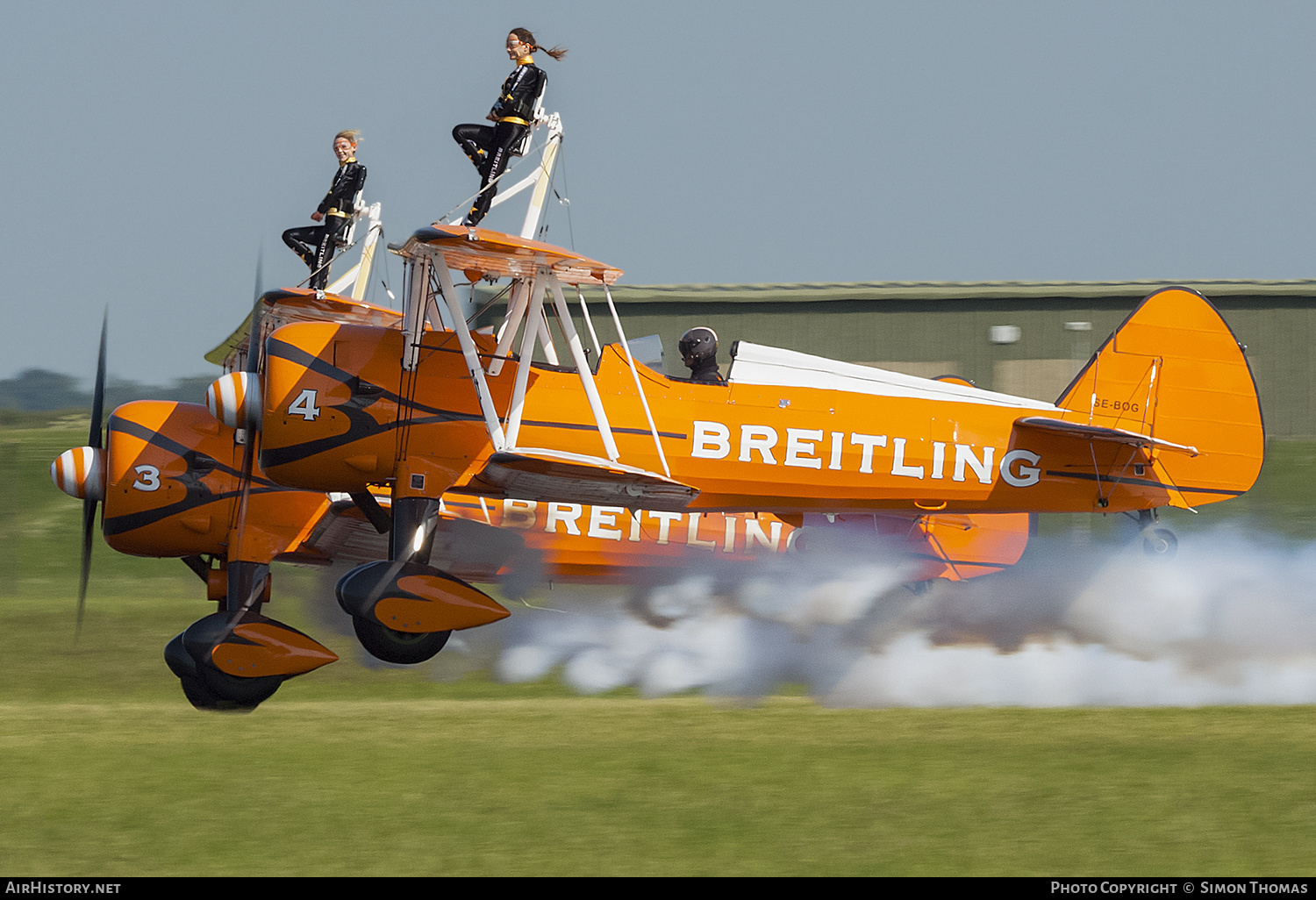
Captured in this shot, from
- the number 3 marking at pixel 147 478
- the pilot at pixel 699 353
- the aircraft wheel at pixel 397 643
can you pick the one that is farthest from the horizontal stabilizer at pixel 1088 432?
the number 3 marking at pixel 147 478

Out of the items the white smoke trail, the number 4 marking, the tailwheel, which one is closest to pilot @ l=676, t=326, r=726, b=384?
the white smoke trail

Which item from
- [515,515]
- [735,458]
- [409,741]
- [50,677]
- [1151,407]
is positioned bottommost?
[50,677]

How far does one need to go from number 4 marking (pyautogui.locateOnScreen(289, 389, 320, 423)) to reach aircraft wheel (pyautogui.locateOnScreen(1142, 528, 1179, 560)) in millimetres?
7298

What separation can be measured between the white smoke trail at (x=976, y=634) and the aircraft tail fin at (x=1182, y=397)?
1.07 m

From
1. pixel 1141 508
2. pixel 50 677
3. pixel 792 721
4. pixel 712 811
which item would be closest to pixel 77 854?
pixel 712 811

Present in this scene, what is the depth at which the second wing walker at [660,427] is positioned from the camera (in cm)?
961

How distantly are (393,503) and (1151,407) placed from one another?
256 inches

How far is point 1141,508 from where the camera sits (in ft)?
36.7

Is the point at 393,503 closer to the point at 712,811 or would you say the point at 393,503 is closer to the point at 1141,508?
the point at 712,811

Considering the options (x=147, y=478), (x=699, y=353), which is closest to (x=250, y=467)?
(x=147, y=478)

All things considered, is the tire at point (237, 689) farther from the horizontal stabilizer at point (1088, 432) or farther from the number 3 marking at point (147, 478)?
the horizontal stabilizer at point (1088, 432)

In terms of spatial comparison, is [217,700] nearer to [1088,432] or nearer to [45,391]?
[1088,432]

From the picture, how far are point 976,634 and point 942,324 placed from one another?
43.5ft

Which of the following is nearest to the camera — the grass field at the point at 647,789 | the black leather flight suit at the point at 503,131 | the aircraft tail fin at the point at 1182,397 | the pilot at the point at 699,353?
the grass field at the point at 647,789
